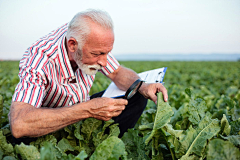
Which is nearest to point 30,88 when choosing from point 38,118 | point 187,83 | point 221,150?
point 38,118

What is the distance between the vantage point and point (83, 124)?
1.91 meters

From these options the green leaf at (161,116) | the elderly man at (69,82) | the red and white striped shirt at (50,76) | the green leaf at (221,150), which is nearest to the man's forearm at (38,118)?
the elderly man at (69,82)

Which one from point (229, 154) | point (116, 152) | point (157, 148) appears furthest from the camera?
point (157, 148)

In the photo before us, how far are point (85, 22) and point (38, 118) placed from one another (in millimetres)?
961

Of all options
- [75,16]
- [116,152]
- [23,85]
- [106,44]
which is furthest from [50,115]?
[75,16]

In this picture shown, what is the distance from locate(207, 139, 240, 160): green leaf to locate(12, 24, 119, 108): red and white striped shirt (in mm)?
1332

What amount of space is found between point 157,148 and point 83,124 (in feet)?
2.37

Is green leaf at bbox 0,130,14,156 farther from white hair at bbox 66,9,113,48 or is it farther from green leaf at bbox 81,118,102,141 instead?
white hair at bbox 66,9,113,48

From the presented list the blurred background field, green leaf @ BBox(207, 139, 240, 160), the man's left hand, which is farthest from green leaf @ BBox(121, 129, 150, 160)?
the blurred background field

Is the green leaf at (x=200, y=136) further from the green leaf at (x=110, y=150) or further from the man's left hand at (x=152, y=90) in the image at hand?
the man's left hand at (x=152, y=90)

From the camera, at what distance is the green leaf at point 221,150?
1.07 metres

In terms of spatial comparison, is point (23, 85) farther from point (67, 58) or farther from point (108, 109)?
point (108, 109)

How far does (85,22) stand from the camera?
6.38ft

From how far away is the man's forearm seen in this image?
60.6 inches
